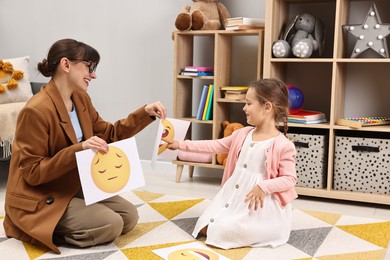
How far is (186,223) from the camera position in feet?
7.67

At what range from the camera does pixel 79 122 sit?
7.09 feet

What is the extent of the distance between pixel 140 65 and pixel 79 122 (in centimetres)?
143

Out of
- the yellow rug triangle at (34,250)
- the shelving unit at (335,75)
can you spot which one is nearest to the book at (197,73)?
the shelving unit at (335,75)

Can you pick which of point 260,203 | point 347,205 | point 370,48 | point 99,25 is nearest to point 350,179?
point 347,205

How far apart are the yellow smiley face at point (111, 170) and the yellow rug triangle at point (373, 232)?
993 mm

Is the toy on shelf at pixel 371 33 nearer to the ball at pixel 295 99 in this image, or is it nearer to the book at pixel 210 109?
the ball at pixel 295 99

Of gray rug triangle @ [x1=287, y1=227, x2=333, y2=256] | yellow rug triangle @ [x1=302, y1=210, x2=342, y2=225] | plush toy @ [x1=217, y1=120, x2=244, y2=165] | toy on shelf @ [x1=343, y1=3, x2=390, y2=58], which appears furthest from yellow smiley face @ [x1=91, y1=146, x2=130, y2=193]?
toy on shelf @ [x1=343, y1=3, x2=390, y2=58]

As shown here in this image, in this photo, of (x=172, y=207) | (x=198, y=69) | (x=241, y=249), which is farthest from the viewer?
(x=198, y=69)

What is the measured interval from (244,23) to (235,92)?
382mm

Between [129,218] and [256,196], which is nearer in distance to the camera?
[256,196]

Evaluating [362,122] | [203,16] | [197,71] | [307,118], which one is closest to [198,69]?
[197,71]

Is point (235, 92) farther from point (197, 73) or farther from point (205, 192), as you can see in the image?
point (205, 192)

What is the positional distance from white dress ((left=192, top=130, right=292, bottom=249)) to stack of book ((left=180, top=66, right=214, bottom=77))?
103 centimetres

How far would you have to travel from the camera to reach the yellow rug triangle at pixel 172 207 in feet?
8.16
